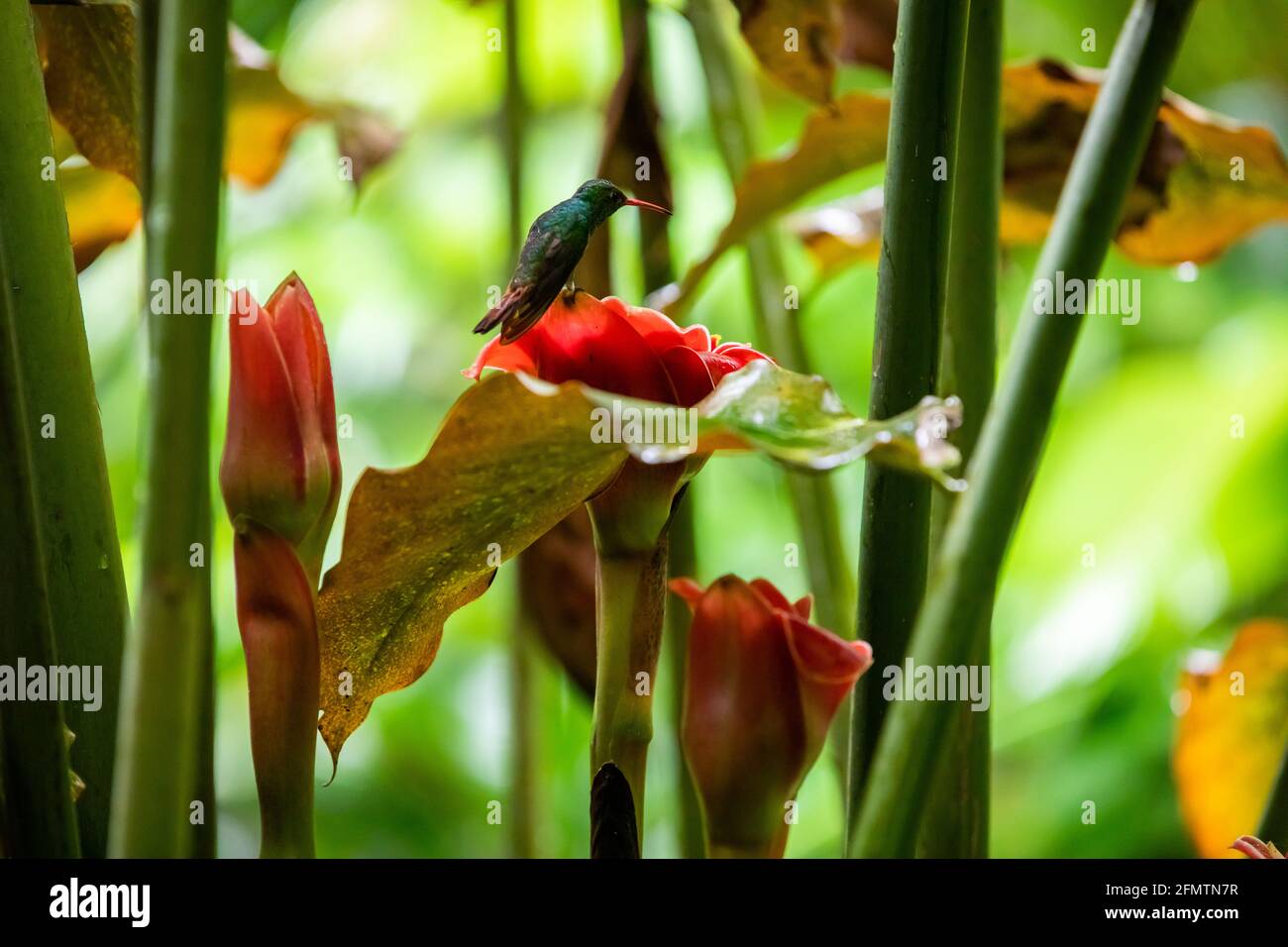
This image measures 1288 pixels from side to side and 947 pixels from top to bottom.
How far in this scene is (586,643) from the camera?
0.50 metres

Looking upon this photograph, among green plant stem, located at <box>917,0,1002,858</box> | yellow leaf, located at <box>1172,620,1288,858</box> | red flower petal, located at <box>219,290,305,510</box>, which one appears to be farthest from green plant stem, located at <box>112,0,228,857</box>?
yellow leaf, located at <box>1172,620,1288,858</box>

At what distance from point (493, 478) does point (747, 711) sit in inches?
2.6

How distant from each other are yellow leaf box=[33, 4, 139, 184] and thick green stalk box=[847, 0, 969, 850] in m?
0.22

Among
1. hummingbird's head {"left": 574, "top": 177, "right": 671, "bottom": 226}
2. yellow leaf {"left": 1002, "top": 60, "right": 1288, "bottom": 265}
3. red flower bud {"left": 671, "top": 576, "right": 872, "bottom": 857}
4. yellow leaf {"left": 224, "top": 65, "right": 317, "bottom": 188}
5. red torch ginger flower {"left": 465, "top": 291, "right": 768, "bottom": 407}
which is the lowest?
red flower bud {"left": 671, "top": 576, "right": 872, "bottom": 857}

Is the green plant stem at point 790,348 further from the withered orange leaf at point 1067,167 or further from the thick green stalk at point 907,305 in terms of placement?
the thick green stalk at point 907,305

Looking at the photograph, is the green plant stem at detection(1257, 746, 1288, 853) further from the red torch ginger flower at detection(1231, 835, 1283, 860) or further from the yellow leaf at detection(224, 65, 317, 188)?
the yellow leaf at detection(224, 65, 317, 188)

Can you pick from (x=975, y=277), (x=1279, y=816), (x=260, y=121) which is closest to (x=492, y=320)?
(x=975, y=277)

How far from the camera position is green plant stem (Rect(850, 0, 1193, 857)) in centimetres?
20

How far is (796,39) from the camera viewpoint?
0.37 m

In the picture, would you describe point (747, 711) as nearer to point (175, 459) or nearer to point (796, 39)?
point (175, 459)

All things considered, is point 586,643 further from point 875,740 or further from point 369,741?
point 369,741

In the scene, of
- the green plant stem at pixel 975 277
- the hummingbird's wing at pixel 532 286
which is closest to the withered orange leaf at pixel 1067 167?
the green plant stem at pixel 975 277
